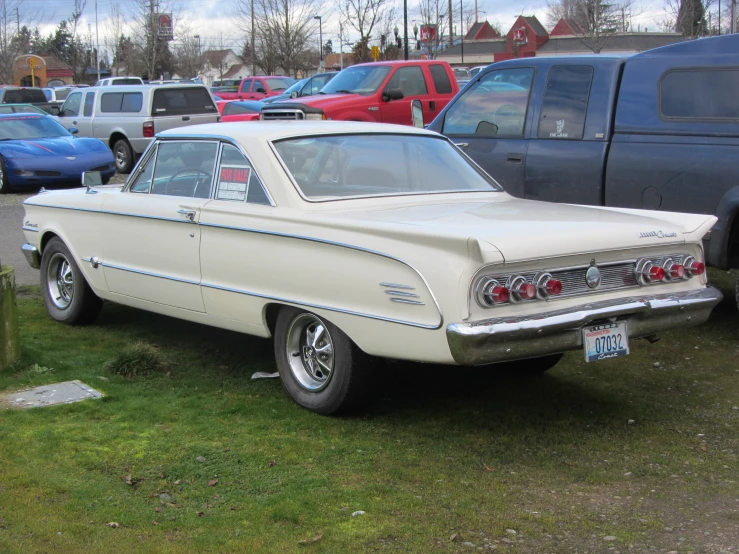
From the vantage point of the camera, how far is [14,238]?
11625 millimetres

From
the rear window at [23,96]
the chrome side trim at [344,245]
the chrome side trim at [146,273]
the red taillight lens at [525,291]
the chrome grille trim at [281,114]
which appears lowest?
the chrome side trim at [146,273]

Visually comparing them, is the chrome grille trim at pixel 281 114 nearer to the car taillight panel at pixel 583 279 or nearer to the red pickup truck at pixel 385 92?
the car taillight panel at pixel 583 279

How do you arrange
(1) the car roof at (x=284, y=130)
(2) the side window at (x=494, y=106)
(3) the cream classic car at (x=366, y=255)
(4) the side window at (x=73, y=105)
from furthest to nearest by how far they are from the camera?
(4) the side window at (x=73, y=105)
(2) the side window at (x=494, y=106)
(1) the car roof at (x=284, y=130)
(3) the cream classic car at (x=366, y=255)

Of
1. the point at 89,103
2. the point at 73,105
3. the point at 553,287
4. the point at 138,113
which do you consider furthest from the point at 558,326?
the point at 73,105

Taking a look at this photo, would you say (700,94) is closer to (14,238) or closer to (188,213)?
(188,213)

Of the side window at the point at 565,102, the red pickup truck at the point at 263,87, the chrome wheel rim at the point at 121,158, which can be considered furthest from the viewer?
the red pickup truck at the point at 263,87

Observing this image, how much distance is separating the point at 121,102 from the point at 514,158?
44.4 ft

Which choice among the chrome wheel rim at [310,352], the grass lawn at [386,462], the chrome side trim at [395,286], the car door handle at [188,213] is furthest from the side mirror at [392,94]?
the chrome side trim at [395,286]

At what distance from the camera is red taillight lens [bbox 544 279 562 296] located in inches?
178

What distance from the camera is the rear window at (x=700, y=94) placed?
6.70m

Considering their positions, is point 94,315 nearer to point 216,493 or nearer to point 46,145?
point 216,493

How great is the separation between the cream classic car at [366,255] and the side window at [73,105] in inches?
587

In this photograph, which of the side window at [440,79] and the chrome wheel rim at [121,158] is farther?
the chrome wheel rim at [121,158]

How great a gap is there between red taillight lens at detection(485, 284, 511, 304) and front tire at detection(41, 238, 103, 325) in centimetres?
380
